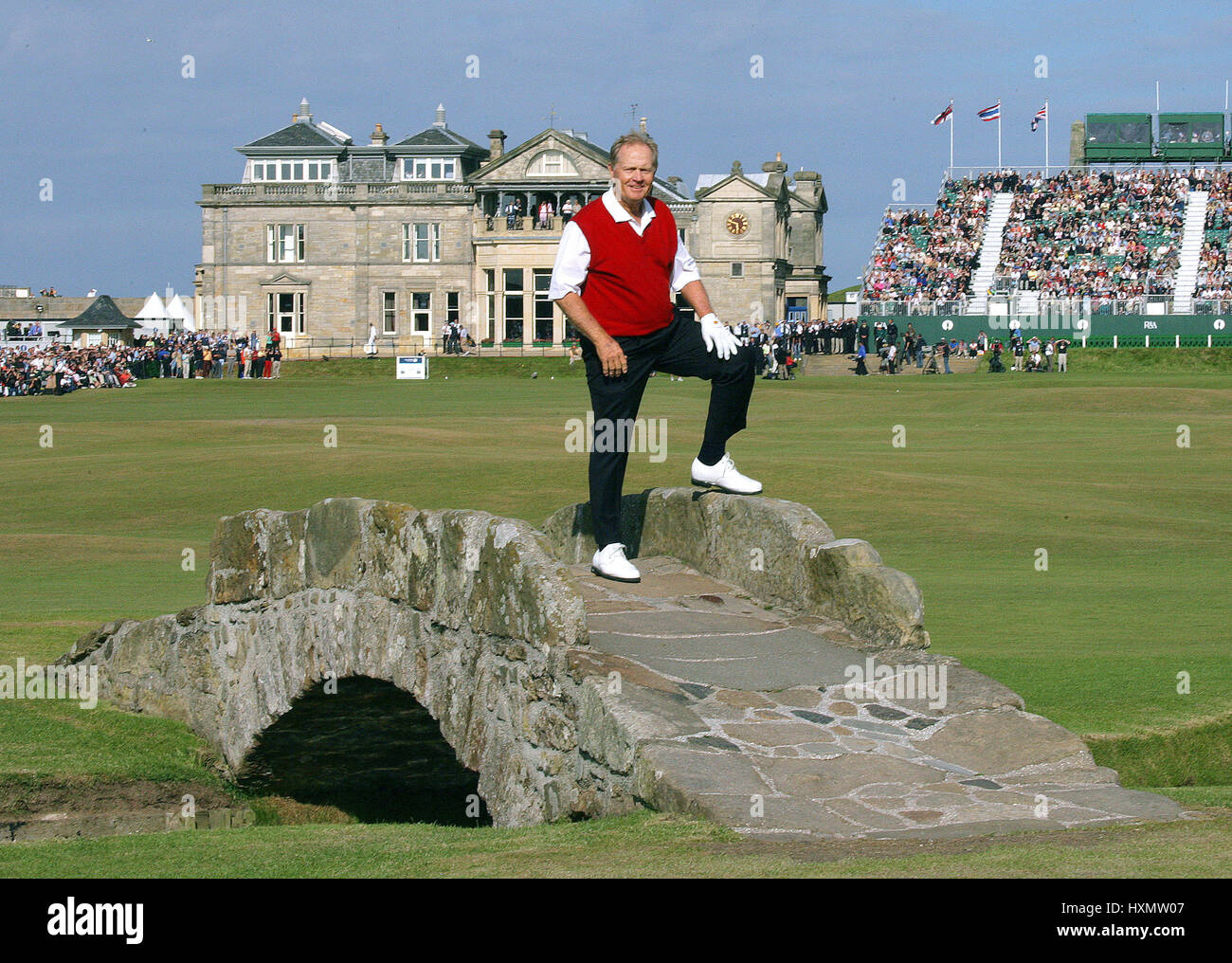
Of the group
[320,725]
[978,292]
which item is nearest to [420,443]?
[320,725]

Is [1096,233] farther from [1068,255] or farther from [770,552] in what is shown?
[770,552]

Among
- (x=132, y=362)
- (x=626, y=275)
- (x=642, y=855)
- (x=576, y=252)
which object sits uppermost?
(x=576, y=252)

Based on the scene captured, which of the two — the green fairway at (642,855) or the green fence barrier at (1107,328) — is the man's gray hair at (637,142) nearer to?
the green fairway at (642,855)

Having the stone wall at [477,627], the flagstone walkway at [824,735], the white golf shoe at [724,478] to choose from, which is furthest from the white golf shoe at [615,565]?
the white golf shoe at [724,478]

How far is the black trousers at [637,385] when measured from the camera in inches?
356

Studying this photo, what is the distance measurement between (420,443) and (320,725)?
1790cm

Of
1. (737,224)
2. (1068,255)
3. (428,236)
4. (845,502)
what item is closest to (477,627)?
(845,502)

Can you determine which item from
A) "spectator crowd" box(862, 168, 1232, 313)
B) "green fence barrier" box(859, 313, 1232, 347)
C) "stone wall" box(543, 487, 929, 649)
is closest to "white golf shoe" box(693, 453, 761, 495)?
"stone wall" box(543, 487, 929, 649)

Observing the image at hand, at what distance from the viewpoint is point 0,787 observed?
33.9ft

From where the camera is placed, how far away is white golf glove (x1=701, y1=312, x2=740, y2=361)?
908 cm

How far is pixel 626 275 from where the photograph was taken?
8.95 m

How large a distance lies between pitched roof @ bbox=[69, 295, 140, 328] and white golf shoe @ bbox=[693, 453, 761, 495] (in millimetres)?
68085

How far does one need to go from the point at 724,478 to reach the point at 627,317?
1530 mm

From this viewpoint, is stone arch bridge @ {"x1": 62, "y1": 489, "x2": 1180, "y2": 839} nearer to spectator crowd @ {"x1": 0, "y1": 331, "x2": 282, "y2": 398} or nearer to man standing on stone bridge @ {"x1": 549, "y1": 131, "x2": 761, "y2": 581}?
man standing on stone bridge @ {"x1": 549, "y1": 131, "x2": 761, "y2": 581}
